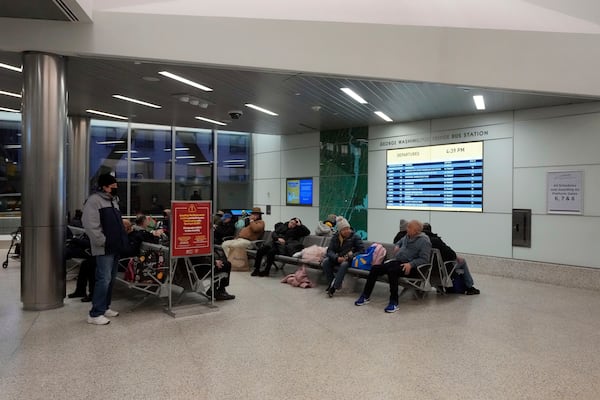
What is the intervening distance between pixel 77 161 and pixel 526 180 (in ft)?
34.9

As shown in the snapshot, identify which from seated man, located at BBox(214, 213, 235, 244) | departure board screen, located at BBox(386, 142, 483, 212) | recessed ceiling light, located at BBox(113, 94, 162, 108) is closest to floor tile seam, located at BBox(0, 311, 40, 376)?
recessed ceiling light, located at BBox(113, 94, 162, 108)

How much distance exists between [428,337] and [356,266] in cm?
219

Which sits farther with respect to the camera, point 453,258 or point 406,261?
point 453,258

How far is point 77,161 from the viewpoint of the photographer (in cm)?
1146

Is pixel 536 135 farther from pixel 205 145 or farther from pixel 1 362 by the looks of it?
pixel 205 145

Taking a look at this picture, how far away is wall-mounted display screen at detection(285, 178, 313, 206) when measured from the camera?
13102mm

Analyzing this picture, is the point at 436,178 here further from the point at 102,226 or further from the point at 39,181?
the point at 39,181

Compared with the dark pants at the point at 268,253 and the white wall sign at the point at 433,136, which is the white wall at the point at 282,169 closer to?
the white wall sign at the point at 433,136

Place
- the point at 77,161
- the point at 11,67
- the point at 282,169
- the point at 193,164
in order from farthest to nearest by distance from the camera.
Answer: the point at 193,164 < the point at 282,169 < the point at 77,161 < the point at 11,67

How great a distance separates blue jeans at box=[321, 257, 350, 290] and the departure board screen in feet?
12.5

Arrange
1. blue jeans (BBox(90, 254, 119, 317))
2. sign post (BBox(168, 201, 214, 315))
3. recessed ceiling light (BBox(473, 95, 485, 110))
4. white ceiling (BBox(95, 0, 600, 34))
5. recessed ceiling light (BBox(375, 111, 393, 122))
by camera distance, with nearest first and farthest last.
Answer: blue jeans (BBox(90, 254, 119, 317))
sign post (BBox(168, 201, 214, 315))
white ceiling (BBox(95, 0, 600, 34))
recessed ceiling light (BBox(473, 95, 485, 110))
recessed ceiling light (BBox(375, 111, 393, 122))

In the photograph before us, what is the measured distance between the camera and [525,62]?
21.5ft

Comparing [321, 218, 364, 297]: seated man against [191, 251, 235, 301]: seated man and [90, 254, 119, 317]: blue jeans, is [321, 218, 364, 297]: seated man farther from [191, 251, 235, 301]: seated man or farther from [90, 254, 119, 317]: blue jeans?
[90, 254, 119, 317]: blue jeans

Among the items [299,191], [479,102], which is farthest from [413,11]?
[299,191]
